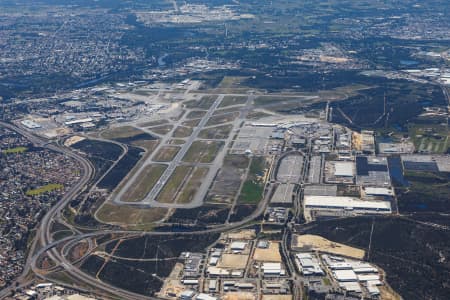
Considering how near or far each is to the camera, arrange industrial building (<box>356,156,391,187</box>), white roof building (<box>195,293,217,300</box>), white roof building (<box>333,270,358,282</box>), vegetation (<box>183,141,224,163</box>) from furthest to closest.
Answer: vegetation (<box>183,141,224,163</box>)
industrial building (<box>356,156,391,187</box>)
white roof building (<box>333,270,358,282</box>)
white roof building (<box>195,293,217,300</box>)

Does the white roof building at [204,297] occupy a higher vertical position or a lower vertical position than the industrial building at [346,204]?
lower

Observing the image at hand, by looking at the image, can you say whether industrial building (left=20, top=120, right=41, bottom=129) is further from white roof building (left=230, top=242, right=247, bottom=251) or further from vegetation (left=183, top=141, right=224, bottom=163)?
white roof building (left=230, top=242, right=247, bottom=251)

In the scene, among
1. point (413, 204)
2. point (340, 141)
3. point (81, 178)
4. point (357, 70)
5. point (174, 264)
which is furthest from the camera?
point (357, 70)

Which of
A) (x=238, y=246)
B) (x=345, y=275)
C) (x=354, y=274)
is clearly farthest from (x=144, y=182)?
(x=354, y=274)

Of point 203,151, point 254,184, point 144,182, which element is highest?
point 254,184

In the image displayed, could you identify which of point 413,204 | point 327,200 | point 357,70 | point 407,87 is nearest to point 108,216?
point 327,200

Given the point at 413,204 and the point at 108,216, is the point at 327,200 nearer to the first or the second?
the point at 413,204

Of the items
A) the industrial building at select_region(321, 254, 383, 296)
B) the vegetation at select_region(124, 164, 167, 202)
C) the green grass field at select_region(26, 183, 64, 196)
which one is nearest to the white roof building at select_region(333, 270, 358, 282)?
the industrial building at select_region(321, 254, 383, 296)

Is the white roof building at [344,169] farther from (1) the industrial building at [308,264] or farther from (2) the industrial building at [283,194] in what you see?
(1) the industrial building at [308,264]

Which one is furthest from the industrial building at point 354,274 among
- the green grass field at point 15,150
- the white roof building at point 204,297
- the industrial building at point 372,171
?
the green grass field at point 15,150

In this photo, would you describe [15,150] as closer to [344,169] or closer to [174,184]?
[174,184]

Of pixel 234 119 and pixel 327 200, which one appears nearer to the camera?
pixel 327 200
